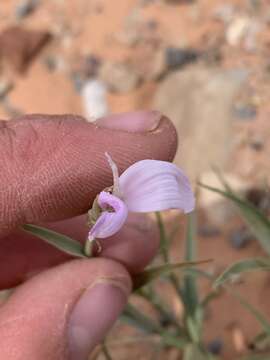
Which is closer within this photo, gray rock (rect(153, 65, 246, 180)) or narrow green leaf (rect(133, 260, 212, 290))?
narrow green leaf (rect(133, 260, 212, 290))

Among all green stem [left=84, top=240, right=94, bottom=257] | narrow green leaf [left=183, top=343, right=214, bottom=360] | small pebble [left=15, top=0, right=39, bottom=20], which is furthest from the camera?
small pebble [left=15, top=0, right=39, bottom=20]

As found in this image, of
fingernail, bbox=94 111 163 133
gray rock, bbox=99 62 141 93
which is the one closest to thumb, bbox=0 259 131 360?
fingernail, bbox=94 111 163 133

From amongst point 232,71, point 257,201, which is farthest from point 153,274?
point 232,71

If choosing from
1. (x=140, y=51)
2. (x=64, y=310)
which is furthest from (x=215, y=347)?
(x=140, y=51)

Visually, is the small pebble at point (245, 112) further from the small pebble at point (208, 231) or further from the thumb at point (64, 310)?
the thumb at point (64, 310)

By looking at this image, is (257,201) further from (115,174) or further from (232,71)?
(115,174)

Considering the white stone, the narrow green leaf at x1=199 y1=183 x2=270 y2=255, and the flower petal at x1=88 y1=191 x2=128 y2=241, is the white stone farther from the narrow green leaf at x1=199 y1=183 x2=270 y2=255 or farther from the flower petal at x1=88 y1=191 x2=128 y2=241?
the flower petal at x1=88 y1=191 x2=128 y2=241

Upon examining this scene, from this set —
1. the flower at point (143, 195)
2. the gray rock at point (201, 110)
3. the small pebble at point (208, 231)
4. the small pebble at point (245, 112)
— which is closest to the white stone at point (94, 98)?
the gray rock at point (201, 110)

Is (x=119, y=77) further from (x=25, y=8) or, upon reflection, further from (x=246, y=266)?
(x=246, y=266)
